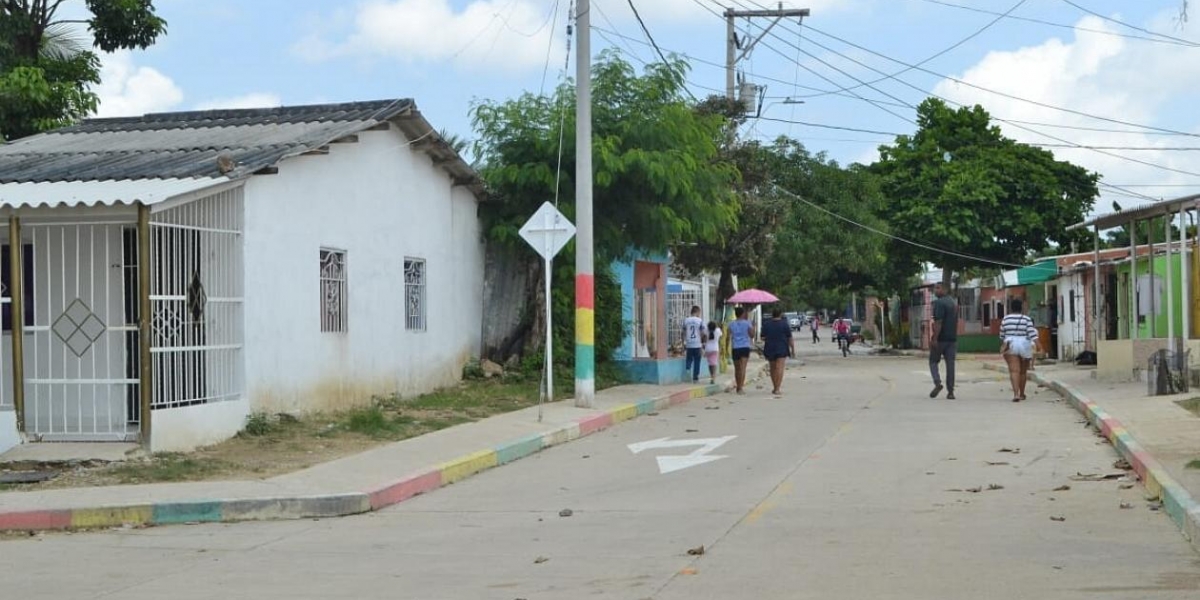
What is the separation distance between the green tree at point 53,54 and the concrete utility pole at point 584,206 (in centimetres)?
956

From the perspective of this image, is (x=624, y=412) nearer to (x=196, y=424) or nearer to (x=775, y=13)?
(x=196, y=424)

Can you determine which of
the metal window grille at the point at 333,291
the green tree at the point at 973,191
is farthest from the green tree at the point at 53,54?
the green tree at the point at 973,191

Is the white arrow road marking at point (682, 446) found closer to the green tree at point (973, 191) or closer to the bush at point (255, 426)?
the bush at point (255, 426)

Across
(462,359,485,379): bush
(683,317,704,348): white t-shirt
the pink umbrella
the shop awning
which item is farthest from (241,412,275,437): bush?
the shop awning

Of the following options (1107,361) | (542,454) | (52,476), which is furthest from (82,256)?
(1107,361)

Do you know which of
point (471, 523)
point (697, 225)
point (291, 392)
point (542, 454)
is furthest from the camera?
point (697, 225)

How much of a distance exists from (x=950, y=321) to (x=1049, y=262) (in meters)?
19.2

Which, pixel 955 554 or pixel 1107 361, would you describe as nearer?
pixel 955 554

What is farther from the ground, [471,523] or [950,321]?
[950,321]

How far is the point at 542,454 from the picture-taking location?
16.4m

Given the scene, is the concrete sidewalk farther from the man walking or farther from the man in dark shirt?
the man walking

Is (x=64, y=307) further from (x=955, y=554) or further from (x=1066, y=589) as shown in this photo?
(x=1066, y=589)

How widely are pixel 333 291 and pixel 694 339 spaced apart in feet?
34.6

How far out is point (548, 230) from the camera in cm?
1950
